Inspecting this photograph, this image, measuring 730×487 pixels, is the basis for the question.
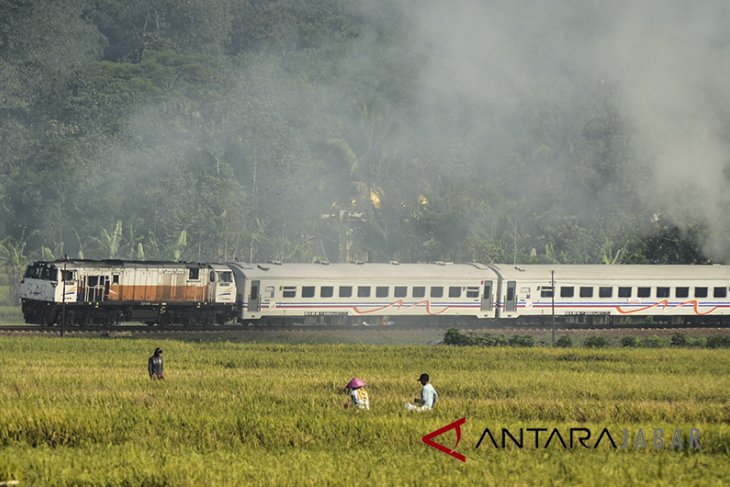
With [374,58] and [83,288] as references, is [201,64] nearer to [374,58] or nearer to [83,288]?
[374,58]

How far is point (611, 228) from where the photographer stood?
10838 cm

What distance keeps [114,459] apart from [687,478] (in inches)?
451

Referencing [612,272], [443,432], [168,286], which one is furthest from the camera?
[612,272]

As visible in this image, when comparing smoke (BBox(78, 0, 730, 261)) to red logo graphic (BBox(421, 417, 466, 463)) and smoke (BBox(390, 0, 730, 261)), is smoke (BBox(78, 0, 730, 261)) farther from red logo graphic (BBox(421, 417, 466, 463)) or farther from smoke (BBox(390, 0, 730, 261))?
red logo graphic (BBox(421, 417, 466, 463))

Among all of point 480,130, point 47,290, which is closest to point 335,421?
point 47,290

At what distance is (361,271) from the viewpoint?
69875mm

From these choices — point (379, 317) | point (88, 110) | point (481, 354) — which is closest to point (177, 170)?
point (88, 110)

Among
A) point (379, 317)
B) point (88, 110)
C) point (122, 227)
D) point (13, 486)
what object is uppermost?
point (88, 110)

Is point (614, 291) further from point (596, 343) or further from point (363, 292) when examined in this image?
point (363, 292)

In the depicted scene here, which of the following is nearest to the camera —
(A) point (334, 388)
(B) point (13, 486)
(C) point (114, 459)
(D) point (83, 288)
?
(B) point (13, 486)

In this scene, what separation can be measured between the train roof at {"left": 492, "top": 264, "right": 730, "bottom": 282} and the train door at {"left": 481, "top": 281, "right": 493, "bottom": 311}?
1.04 metres


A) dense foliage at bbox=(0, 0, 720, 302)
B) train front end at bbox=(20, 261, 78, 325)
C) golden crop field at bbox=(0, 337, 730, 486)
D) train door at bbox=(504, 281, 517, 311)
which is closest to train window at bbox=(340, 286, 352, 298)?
train door at bbox=(504, 281, 517, 311)

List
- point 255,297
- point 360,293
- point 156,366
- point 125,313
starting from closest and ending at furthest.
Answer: point 156,366
point 125,313
point 255,297
point 360,293

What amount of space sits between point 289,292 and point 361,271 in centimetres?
440
